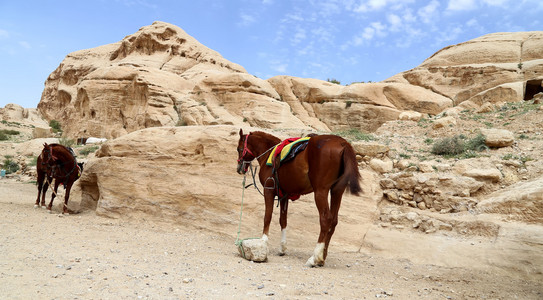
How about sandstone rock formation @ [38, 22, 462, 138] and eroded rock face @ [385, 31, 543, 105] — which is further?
sandstone rock formation @ [38, 22, 462, 138]

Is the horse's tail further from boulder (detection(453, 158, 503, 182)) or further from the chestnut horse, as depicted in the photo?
boulder (detection(453, 158, 503, 182))

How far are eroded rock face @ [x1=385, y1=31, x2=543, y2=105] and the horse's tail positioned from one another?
19865 millimetres

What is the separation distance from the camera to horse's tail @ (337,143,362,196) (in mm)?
4730

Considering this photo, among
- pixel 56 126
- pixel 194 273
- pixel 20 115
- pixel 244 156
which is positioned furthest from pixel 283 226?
pixel 20 115

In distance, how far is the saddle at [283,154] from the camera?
556cm

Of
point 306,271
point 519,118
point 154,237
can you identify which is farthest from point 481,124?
point 154,237

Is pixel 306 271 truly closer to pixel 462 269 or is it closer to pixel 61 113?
pixel 462 269

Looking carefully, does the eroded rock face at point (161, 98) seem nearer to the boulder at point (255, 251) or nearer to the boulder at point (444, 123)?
the boulder at point (444, 123)

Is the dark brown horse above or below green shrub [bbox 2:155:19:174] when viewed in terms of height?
above

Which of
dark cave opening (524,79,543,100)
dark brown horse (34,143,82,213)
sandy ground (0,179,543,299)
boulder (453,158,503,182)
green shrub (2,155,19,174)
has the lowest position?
green shrub (2,155,19,174)

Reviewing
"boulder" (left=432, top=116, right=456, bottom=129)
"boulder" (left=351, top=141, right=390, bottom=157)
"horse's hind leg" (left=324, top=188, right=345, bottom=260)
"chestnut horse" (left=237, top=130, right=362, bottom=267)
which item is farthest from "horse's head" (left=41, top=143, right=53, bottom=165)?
"boulder" (left=432, top=116, right=456, bottom=129)

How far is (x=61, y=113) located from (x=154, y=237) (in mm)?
46612

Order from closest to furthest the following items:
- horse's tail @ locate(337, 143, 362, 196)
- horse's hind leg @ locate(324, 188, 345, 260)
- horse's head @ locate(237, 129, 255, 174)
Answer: horse's tail @ locate(337, 143, 362, 196), horse's hind leg @ locate(324, 188, 345, 260), horse's head @ locate(237, 129, 255, 174)

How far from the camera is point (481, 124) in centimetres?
1327
